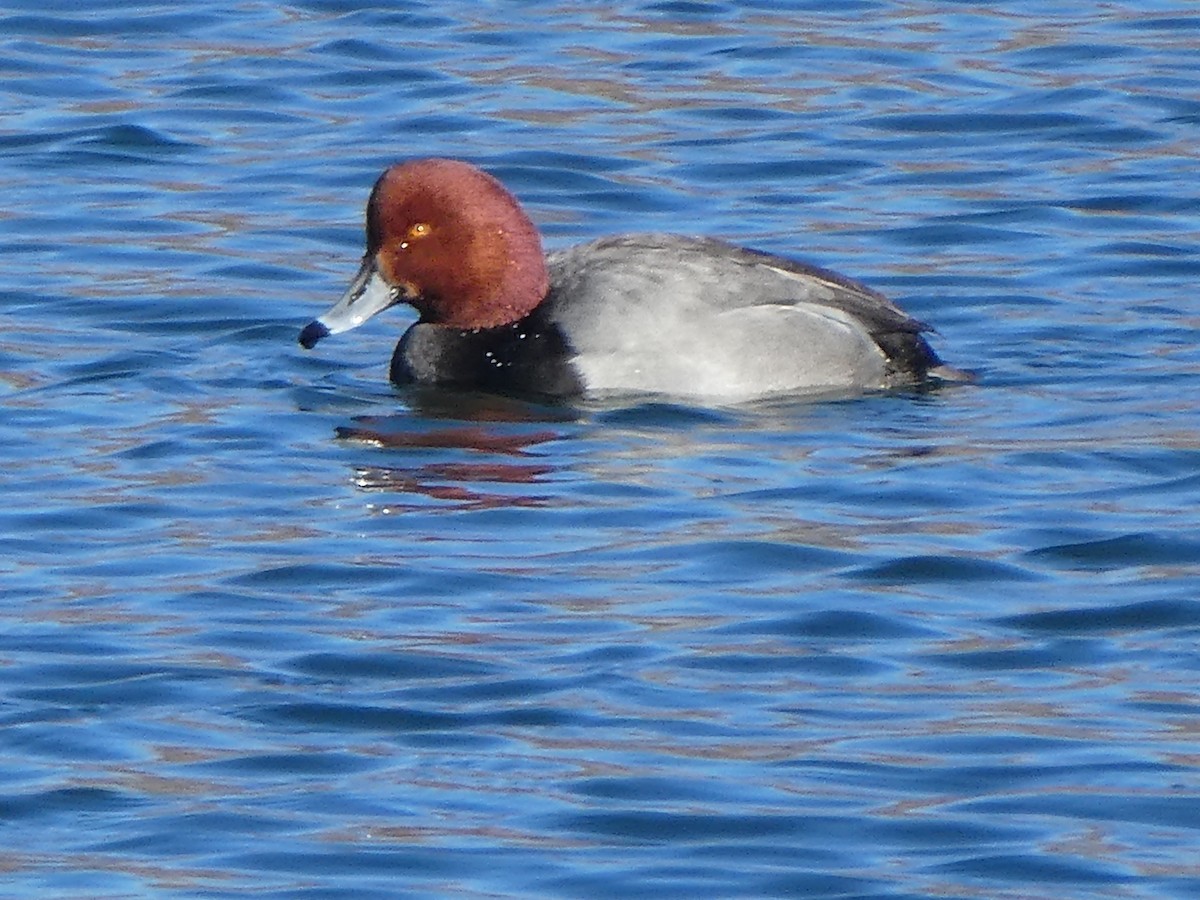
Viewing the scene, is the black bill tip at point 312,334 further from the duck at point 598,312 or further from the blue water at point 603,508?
the blue water at point 603,508

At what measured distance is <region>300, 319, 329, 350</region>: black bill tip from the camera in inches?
431

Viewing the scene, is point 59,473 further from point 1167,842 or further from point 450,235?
point 1167,842

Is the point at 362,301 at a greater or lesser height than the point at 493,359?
greater

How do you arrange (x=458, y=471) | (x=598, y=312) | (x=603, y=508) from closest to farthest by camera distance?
(x=603, y=508) → (x=458, y=471) → (x=598, y=312)

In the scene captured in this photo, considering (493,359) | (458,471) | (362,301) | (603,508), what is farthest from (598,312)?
(603,508)

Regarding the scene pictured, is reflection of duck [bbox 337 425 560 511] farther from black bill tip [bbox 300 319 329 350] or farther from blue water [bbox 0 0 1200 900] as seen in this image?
black bill tip [bbox 300 319 329 350]

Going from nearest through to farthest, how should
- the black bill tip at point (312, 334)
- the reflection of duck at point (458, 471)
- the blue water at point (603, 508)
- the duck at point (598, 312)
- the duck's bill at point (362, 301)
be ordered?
the blue water at point (603, 508) < the reflection of duck at point (458, 471) < the duck at point (598, 312) < the black bill tip at point (312, 334) < the duck's bill at point (362, 301)

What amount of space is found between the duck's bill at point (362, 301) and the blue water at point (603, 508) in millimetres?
230

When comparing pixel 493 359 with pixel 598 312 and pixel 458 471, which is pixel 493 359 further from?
pixel 458 471

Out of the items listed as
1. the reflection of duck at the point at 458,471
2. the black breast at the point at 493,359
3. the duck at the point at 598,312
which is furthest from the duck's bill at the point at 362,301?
the reflection of duck at the point at 458,471

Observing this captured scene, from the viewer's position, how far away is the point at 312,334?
11.0m

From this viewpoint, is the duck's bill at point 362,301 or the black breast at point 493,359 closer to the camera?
the black breast at point 493,359

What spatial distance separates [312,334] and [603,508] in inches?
77.7

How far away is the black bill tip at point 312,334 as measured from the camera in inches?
431
